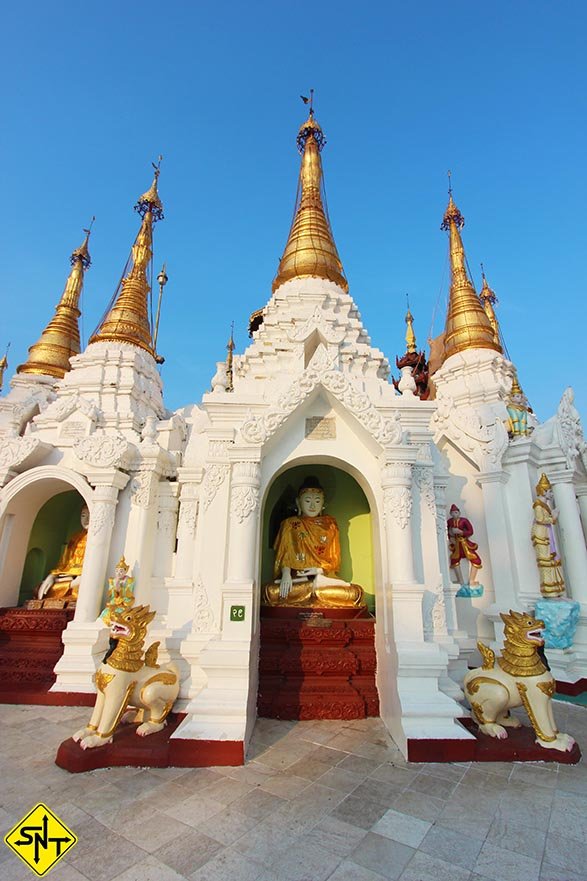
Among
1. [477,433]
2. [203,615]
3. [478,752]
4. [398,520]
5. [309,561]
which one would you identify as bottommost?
[478,752]

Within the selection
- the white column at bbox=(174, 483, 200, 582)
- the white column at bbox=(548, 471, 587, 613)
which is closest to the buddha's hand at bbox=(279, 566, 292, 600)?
the white column at bbox=(174, 483, 200, 582)

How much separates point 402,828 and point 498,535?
271 inches

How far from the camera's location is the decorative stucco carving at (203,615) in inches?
227

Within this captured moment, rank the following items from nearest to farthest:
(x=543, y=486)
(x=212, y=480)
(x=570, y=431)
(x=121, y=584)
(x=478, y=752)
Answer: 1. (x=478, y=752)
2. (x=212, y=480)
3. (x=121, y=584)
4. (x=543, y=486)
5. (x=570, y=431)

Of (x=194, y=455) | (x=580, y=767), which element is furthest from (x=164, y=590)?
(x=580, y=767)

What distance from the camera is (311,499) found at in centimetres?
833

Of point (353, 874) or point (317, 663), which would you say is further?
point (317, 663)

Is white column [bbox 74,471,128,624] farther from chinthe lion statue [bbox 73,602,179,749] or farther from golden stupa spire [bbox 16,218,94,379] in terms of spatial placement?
golden stupa spire [bbox 16,218,94,379]

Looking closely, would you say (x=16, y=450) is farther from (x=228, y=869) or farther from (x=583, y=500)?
(x=583, y=500)

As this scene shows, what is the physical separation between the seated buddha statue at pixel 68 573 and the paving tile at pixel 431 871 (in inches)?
291

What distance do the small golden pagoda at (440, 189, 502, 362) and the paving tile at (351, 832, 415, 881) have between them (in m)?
12.5

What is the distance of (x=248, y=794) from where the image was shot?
3.88m

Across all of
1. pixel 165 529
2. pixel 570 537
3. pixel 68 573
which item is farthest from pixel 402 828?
pixel 68 573

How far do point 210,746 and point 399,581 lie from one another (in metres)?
2.88
